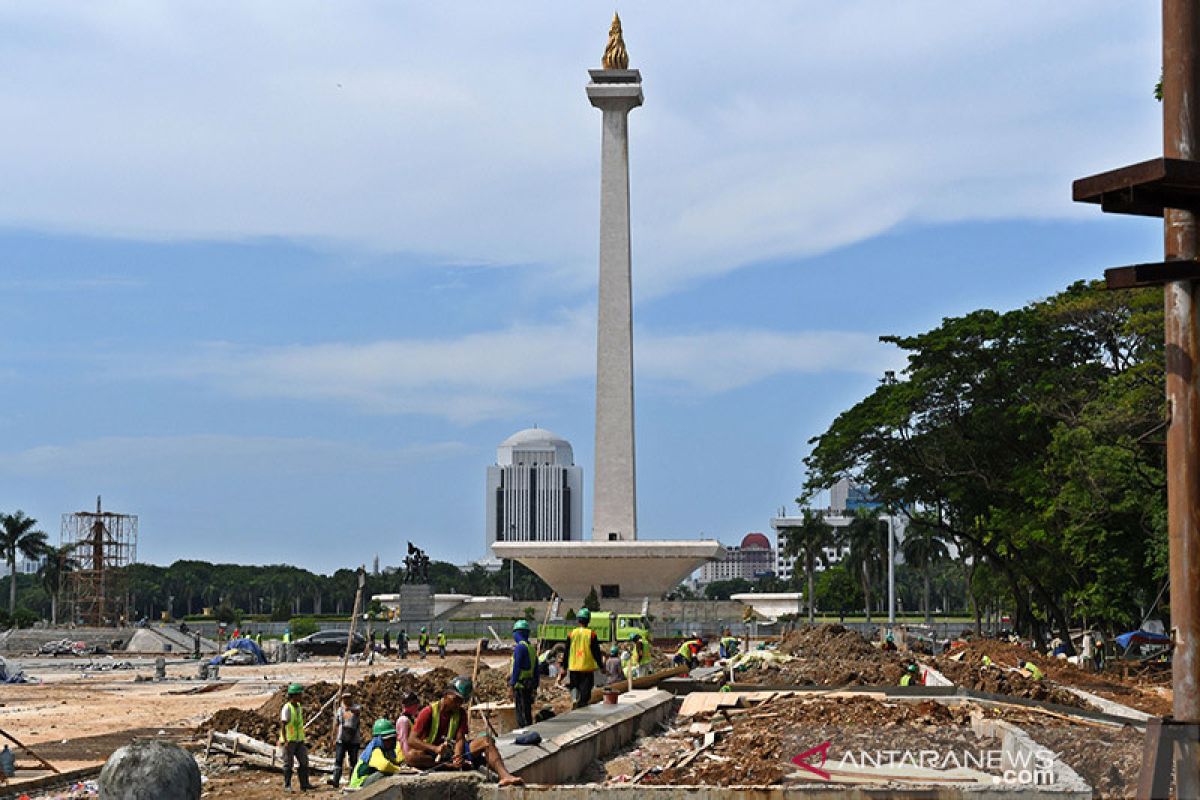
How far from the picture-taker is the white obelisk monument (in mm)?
69062

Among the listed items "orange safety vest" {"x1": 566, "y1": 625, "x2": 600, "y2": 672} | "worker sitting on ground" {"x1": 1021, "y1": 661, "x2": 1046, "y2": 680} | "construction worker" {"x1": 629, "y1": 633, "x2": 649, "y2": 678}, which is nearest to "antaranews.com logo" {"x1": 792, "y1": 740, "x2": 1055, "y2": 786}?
"orange safety vest" {"x1": 566, "y1": 625, "x2": 600, "y2": 672}

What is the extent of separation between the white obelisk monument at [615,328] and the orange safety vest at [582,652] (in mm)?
49137

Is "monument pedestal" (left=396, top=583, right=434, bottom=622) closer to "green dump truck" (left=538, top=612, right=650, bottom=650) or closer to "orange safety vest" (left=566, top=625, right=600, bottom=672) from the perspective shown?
"green dump truck" (left=538, top=612, right=650, bottom=650)

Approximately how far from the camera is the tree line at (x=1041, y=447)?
36781 mm

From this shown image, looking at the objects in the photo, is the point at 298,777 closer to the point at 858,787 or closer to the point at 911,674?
the point at 858,787

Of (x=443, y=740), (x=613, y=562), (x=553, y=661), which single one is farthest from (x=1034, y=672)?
(x=613, y=562)

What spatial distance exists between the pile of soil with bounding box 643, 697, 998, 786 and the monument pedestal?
65437mm

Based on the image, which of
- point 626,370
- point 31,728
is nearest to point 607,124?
point 626,370

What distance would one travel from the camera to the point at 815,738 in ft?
48.2

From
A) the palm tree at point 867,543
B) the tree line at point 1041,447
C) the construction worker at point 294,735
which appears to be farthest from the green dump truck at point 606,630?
the palm tree at point 867,543

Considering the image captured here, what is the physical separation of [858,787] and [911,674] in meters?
16.7

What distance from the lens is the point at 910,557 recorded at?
116 meters

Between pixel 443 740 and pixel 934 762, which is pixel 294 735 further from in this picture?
pixel 934 762

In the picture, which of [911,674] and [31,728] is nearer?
[911,674]
